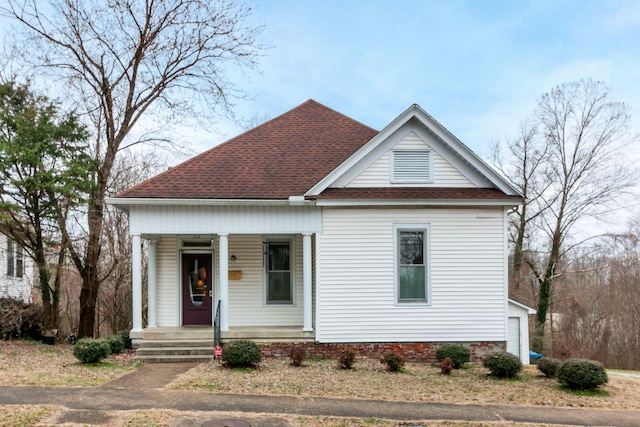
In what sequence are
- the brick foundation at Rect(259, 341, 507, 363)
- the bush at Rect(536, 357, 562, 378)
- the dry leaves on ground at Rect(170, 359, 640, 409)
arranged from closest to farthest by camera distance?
1. the dry leaves on ground at Rect(170, 359, 640, 409)
2. the bush at Rect(536, 357, 562, 378)
3. the brick foundation at Rect(259, 341, 507, 363)

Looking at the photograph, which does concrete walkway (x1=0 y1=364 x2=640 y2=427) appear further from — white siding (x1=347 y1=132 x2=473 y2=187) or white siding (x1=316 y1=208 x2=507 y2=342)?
white siding (x1=347 y1=132 x2=473 y2=187)

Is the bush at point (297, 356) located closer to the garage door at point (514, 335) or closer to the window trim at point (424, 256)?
the window trim at point (424, 256)

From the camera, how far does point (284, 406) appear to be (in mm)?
8039

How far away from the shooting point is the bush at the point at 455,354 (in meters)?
12.1

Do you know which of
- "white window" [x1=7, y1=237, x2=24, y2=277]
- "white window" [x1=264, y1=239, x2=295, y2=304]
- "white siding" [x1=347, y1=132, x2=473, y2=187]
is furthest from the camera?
"white window" [x1=7, y1=237, x2=24, y2=277]

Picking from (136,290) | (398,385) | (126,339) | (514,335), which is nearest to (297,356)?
(398,385)

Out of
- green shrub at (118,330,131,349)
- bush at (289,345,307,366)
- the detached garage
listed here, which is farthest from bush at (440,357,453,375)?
green shrub at (118,330,131,349)

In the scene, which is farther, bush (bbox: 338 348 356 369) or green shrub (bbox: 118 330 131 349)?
green shrub (bbox: 118 330 131 349)

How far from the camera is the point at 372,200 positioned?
Result: 12.9m

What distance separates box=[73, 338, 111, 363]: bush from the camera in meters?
11.2

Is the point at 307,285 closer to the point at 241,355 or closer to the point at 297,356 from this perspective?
the point at 297,356

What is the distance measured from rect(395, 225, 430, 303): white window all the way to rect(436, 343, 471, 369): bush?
1317 mm

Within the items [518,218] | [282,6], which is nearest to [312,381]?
[282,6]

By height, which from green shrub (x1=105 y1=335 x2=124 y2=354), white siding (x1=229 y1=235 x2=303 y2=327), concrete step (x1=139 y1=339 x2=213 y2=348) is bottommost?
green shrub (x1=105 y1=335 x2=124 y2=354)
